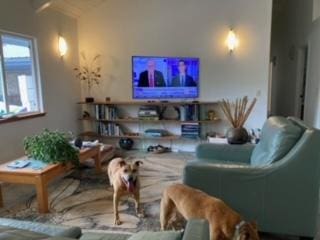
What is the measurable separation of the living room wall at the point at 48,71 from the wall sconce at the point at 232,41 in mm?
2915

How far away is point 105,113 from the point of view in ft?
17.5

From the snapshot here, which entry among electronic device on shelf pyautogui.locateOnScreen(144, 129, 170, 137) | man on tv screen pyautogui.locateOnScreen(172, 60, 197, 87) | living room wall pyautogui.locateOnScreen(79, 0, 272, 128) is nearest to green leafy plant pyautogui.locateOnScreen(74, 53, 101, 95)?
living room wall pyautogui.locateOnScreen(79, 0, 272, 128)

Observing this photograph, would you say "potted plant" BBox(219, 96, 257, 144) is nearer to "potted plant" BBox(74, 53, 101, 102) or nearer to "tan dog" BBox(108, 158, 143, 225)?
"tan dog" BBox(108, 158, 143, 225)

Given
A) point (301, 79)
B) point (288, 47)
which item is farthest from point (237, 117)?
point (288, 47)

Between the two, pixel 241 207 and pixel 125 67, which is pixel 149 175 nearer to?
pixel 241 207

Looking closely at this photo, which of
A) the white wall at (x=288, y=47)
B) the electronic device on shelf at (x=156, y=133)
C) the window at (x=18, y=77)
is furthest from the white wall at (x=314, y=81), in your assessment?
the window at (x=18, y=77)

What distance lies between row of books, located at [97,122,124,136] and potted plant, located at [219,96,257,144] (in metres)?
2.02

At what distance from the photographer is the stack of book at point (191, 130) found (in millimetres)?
5074

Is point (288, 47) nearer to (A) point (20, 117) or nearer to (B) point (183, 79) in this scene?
(B) point (183, 79)

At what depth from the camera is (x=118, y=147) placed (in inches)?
217

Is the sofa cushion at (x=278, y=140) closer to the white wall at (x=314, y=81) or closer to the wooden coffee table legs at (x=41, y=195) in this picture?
the wooden coffee table legs at (x=41, y=195)

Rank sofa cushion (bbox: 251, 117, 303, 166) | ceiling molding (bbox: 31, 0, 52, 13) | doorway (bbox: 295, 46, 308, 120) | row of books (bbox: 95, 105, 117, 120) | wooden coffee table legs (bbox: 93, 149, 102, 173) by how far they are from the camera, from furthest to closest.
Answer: doorway (bbox: 295, 46, 308, 120), row of books (bbox: 95, 105, 117, 120), ceiling molding (bbox: 31, 0, 52, 13), wooden coffee table legs (bbox: 93, 149, 102, 173), sofa cushion (bbox: 251, 117, 303, 166)

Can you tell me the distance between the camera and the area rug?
2551mm

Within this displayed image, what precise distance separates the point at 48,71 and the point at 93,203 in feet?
8.70
